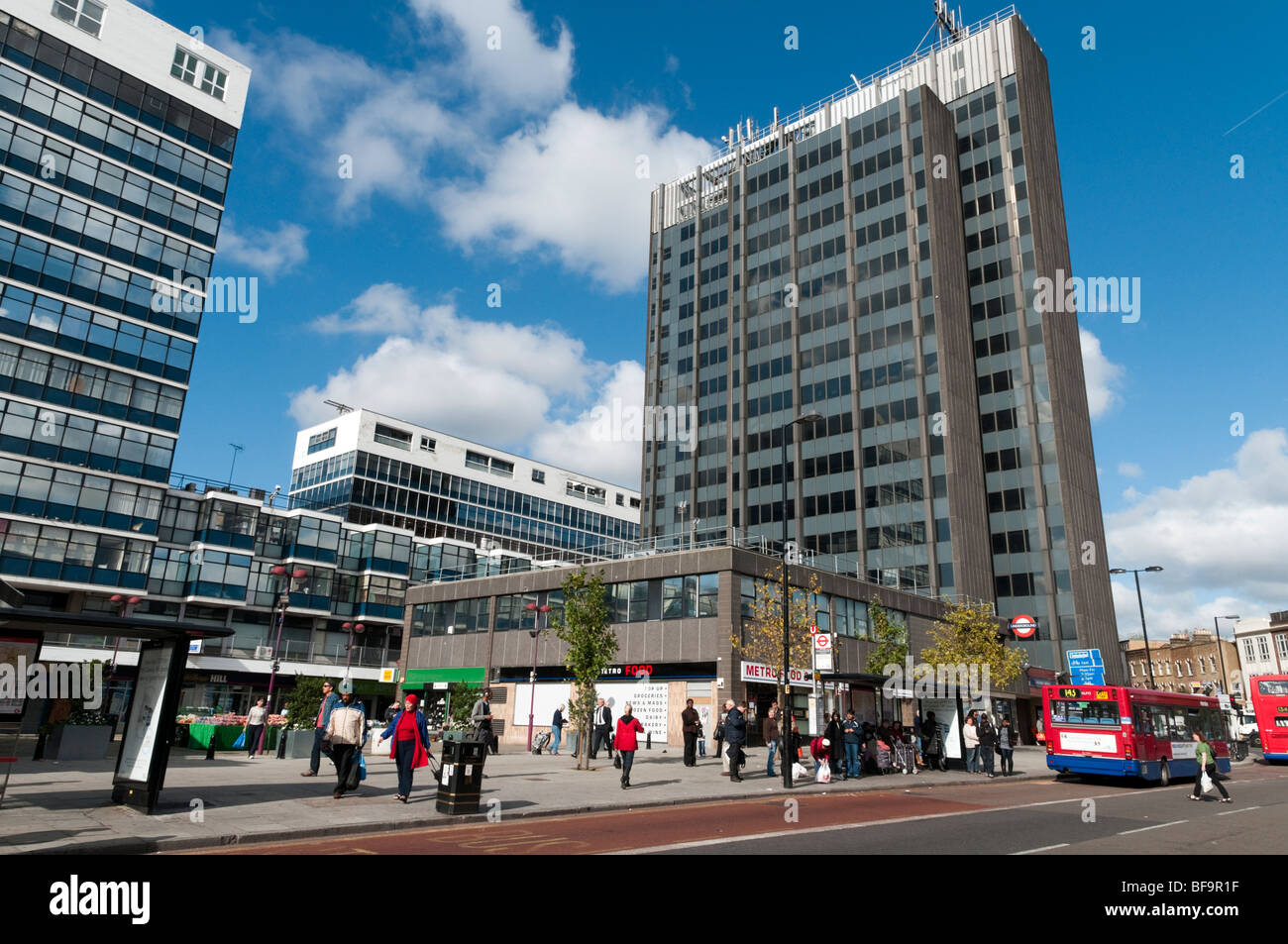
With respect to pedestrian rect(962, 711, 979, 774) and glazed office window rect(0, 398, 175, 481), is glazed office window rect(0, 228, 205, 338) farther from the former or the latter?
pedestrian rect(962, 711, 979, 774)

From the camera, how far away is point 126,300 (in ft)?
164

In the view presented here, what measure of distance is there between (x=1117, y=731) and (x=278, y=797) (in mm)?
22761

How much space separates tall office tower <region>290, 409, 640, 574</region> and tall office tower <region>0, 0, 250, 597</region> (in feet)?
89.3

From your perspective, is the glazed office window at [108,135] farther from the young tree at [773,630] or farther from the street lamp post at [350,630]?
the young tree at [773,630]

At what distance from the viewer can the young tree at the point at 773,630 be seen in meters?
34.2

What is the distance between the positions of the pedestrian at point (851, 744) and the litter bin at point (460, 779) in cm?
1334

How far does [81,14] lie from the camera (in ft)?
166

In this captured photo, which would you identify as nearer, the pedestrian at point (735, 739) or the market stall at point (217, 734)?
the pedestrian at point (735, 739)

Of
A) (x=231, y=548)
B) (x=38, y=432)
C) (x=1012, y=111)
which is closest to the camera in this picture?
(x=38, y=432)

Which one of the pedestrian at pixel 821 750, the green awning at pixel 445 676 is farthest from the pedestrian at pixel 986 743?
the green awning at pixel 445 676

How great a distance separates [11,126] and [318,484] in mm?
42471

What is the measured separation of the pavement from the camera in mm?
10312

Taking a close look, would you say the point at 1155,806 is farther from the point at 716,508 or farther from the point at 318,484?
the point at 318,484
